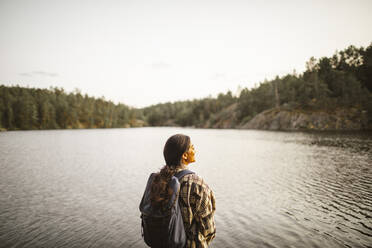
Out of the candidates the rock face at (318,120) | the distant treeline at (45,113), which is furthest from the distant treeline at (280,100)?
the rock face at (318,120)

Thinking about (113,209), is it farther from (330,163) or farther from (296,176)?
(330,163)

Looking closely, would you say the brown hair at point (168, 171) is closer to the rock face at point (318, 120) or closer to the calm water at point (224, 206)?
the calm water at point (224, 206)

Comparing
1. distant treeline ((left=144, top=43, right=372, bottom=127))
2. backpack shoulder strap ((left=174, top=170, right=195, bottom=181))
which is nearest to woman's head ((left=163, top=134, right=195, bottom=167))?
backpack shoulder strap ((left=174, top=170, right=195, bottom=181))

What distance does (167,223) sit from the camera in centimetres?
337

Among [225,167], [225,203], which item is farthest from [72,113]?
[225,203]

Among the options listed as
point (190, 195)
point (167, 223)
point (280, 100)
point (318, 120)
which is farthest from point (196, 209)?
point (280, 100)

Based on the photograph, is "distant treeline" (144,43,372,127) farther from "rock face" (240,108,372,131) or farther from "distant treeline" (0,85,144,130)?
"distant treeline" (0,85,144,130)

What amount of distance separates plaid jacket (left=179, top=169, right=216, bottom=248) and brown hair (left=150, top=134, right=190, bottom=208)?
0.28 m

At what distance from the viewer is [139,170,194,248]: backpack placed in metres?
3.34

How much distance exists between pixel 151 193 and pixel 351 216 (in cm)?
1296

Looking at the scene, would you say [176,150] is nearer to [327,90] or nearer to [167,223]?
[167,223]

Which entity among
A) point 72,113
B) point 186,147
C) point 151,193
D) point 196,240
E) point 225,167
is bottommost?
point 225,167

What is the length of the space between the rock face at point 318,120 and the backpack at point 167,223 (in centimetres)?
10486

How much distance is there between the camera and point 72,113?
15475 centimetres
